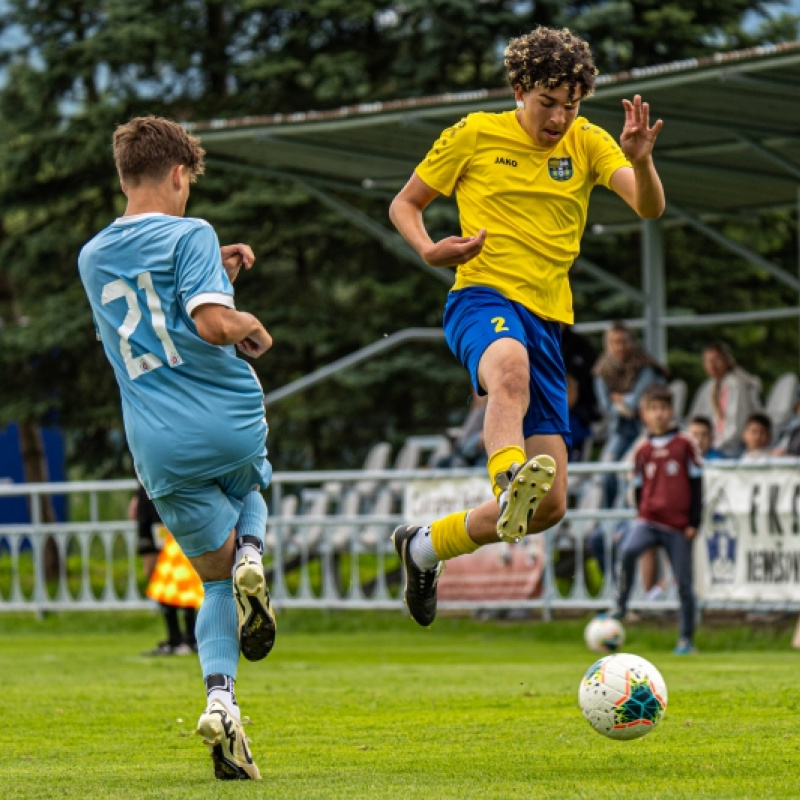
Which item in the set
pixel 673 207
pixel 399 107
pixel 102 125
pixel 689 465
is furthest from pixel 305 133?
pixel 102 125

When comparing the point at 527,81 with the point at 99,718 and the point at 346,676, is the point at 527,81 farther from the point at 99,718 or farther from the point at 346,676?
the point at 346,676

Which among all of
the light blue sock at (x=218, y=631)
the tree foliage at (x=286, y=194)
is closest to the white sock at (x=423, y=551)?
the light blue sock at (x=218, y=631)

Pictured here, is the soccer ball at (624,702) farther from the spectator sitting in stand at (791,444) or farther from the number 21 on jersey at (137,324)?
the spectator sitting in stand at (791,444)

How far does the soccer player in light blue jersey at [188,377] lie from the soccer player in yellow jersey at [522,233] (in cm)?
126

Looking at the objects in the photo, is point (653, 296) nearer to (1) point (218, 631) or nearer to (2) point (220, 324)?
(1) point (218, 631)

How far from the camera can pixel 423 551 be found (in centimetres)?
773

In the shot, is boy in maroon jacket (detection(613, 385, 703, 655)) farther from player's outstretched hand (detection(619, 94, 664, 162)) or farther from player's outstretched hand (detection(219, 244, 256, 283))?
player's outstretched hand (detection(219, 244, 256, 283))

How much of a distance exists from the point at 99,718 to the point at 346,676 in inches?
122

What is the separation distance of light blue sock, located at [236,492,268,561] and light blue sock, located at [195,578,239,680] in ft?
0.65

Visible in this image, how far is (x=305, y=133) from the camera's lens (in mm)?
17125

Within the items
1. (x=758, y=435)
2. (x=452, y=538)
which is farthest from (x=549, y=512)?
(x=758, y=435)

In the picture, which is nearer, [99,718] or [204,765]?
[204,765]

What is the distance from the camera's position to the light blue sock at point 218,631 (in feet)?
20.7

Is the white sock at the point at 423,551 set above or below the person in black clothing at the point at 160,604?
above
